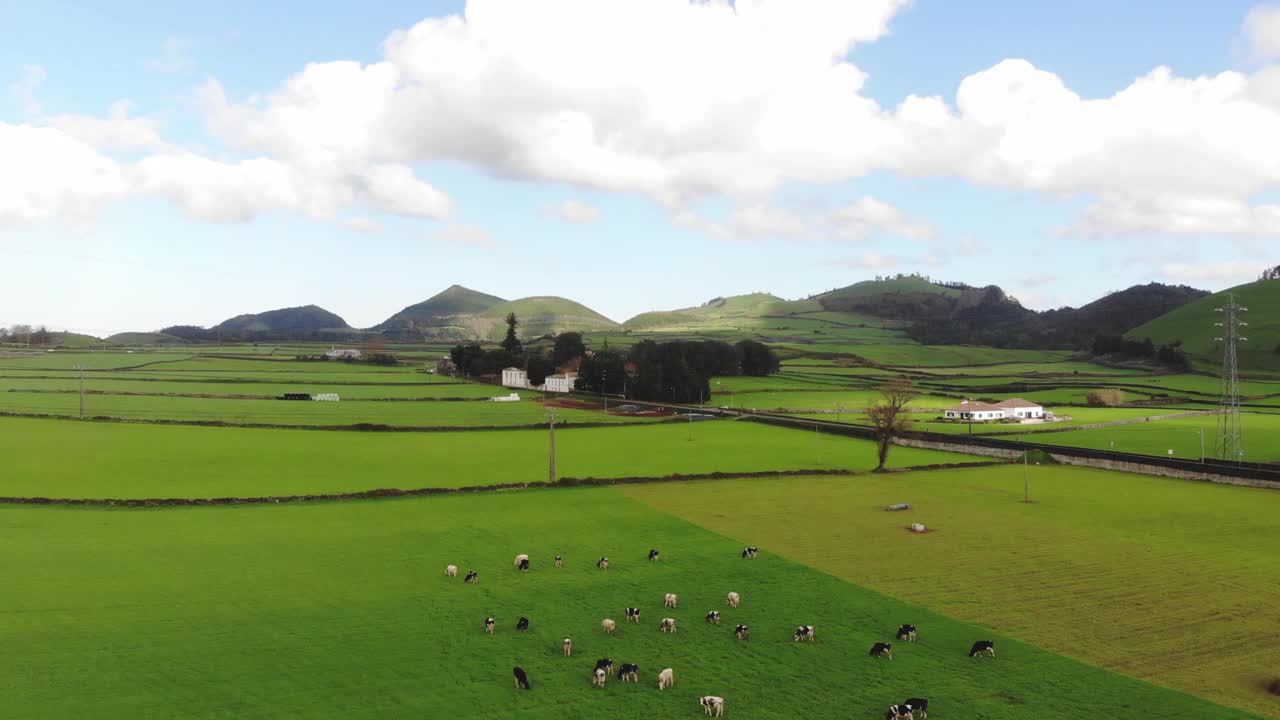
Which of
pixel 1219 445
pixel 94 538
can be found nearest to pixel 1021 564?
pixel 94 538

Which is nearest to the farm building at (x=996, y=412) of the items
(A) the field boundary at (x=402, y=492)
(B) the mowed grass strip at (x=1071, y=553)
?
(A) the field boundary at (x=402, y=492)

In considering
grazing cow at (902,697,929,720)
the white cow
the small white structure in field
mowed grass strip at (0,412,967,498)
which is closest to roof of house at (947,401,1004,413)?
mowed grass strip at (0,412,967,498)

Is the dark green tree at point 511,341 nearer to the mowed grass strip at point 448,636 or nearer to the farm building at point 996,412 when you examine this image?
the farm building at point 996,412

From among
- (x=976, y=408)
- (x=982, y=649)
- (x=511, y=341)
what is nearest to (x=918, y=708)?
(x=982, y=649)

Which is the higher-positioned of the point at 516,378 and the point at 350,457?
the point at 516,378

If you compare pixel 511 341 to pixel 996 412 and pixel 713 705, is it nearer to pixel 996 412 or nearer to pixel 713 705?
pixel 996 412
